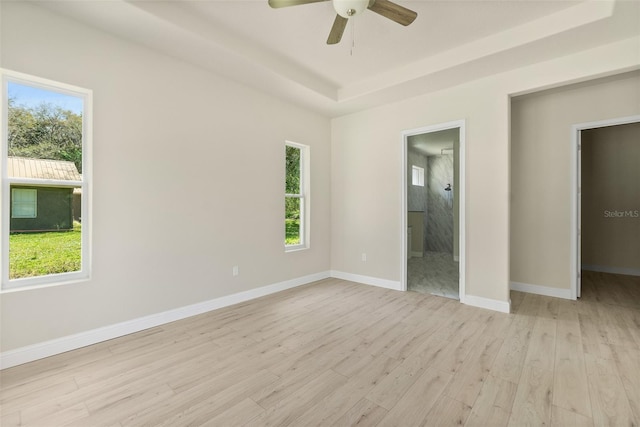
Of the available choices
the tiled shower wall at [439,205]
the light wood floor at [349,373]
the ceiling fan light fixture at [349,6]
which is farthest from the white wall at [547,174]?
the ceiling fan light fixture at [349,6]

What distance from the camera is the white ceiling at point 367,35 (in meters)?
2.45

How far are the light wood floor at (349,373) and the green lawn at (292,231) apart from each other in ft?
4.66

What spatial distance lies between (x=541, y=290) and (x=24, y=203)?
586 cm

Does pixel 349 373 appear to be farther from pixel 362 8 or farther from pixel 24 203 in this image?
pixel 24 203

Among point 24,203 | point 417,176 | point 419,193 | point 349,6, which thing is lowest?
point 24,203

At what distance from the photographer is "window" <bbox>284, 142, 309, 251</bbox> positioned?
4480mm

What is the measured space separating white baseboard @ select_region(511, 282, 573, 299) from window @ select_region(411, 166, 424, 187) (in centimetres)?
366

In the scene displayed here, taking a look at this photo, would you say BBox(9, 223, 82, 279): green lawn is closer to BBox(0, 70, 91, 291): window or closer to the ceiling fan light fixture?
BBox(0, 70, 91, 291): window

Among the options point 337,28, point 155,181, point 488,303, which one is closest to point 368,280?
point 488,303

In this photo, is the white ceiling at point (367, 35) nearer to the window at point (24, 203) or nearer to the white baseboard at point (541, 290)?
the window at point (24, 203)

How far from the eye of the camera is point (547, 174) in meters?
3.93

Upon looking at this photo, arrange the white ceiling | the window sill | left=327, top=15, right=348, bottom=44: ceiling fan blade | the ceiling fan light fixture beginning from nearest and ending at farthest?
the ceiling fan light fixture, left=327, top=15, right=348, bottom=44: ceiling fan blade, the white ceiling, the window sill

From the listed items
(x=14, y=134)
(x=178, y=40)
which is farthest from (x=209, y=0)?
(x=14, y=134)

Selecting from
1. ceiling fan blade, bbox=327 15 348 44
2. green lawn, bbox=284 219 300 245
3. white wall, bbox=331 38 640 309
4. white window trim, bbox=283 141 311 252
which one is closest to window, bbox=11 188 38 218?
green lawn, bbox=284 219 300 245
